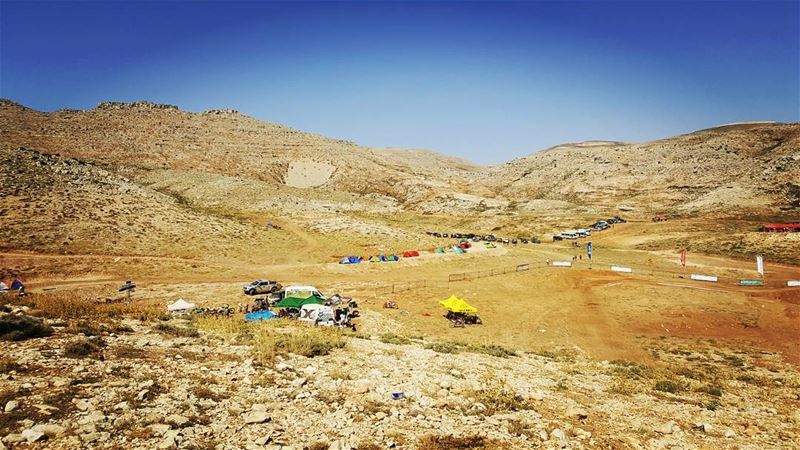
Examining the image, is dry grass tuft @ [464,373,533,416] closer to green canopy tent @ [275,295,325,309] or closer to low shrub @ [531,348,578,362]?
low shrub @ [531,348,578,362]

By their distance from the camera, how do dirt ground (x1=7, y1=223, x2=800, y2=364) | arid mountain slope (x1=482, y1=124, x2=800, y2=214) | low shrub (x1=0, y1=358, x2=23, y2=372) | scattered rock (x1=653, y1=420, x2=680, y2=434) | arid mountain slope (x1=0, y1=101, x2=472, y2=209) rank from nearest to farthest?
low shrub (x1=0, y1=358, x2=23, y2=372) → scattered rock (x1=653, y1=420, x2=680, y2=434) → dirt ground (x1=7, y1=223, x2=800, y2=364) → arid mountain slope (x1=482, y1=124, x2=800, y2=214) → arid mountain slope (x1=0, y1=101, x2=472, y2=209)

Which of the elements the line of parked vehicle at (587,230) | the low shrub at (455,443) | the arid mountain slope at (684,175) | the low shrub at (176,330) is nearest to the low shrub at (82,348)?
the low shrub at (176,330)

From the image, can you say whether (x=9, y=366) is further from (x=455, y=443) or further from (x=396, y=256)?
(x=396, y=256)

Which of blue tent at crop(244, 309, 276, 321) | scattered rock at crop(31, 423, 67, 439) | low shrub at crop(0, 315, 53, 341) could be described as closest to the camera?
scattered rock at crop(31, 423, 67, 439)

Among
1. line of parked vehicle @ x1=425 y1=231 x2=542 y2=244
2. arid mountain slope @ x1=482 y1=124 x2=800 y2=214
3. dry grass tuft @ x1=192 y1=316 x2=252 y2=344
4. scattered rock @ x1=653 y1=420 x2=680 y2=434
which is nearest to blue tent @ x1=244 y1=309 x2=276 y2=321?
dry grass tuft @ x1=192 y1=316 x2=252 y2=344

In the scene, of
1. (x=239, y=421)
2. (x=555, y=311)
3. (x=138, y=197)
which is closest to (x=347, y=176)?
(x=138, y=197)

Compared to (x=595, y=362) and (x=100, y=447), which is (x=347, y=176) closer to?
(x=595, y=362)

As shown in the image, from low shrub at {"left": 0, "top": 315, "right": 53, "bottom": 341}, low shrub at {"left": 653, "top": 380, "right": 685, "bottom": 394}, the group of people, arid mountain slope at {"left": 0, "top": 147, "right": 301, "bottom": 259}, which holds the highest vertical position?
arid mountain slope at {"left": 0, "top": 147, "right": 301, "bottom": 259}

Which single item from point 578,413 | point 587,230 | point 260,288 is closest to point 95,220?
point 260,288

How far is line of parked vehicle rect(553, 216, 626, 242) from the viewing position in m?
82.2

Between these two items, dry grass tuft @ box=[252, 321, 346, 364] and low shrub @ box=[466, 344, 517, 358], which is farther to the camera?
low shrub @ box=[466, 344, 517, 358]

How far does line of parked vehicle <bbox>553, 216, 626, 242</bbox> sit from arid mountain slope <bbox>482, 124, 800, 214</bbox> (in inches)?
676

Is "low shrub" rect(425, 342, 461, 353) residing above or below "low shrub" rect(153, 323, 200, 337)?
below

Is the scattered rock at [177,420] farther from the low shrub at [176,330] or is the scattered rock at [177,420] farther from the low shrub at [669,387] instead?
the low shrub at [669,387]
